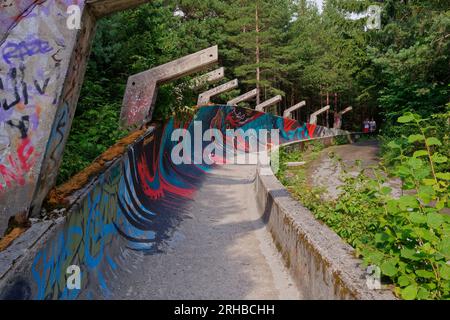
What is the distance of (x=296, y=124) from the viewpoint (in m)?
32.8

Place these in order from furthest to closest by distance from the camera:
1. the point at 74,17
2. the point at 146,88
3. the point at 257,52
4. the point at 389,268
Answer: the point at 257,52 → the point at 146,88 → the point at 74,17 → the point at 389,268

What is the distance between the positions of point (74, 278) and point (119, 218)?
6.62 feet

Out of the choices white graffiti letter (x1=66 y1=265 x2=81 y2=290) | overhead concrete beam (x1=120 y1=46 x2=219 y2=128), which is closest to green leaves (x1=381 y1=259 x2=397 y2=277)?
white graffiti letter (x1=66 y1=265 x2=81 y2=290)

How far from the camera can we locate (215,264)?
17.3ft

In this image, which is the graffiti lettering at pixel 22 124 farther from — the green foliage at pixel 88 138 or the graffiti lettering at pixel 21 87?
the green foliage at pixel 88 138

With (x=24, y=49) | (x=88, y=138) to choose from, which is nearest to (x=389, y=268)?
(x=24, y=49)

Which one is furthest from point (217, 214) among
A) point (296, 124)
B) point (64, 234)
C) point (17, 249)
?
point (296, 124)

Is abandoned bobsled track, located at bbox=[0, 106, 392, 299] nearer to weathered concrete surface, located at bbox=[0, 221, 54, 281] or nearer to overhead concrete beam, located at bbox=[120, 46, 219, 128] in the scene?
weathered concrete surface, located at bbox=[0, 221, 54, 281]

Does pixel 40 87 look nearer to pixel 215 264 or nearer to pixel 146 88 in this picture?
pixel 215 264

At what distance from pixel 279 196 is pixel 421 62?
8.56 metres

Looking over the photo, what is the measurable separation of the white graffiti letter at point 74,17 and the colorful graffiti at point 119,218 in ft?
6.30

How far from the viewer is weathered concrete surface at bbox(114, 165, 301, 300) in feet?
14.4

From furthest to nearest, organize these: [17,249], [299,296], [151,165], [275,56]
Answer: [275,56] < [151,165] < [299,296] < [17,249]

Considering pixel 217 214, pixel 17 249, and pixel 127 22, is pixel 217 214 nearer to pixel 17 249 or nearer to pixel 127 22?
pixel 17 249
